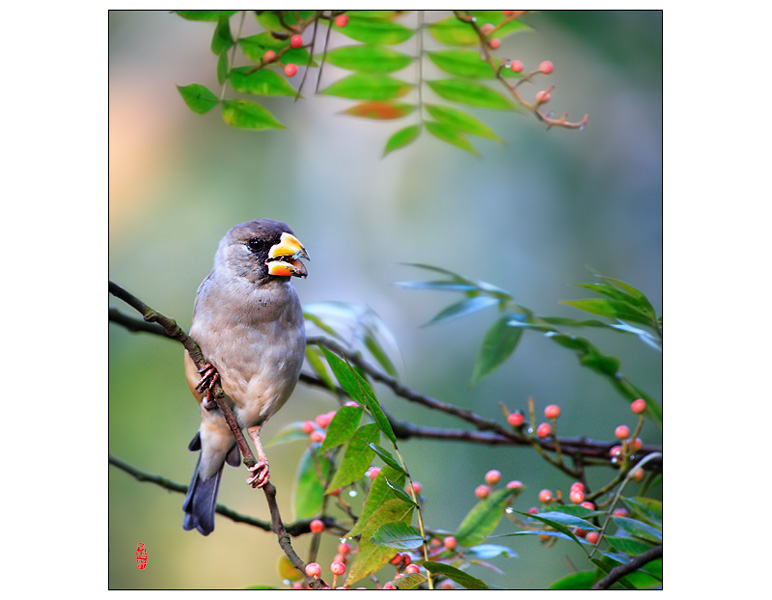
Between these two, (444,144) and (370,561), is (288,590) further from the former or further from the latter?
(444,144)

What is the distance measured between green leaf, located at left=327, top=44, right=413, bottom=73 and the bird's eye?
578 mm

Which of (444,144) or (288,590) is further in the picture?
(444,144)

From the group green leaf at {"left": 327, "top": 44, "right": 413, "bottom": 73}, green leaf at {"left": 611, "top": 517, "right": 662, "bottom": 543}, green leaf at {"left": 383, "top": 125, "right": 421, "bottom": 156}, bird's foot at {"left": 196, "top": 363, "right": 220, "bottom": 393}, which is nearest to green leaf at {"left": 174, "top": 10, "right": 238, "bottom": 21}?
green leaf at {"left": 327, "top": 44, "right": 413, "bottom": 73}

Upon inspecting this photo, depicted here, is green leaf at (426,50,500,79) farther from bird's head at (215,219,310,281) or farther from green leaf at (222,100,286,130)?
bird's head at (215,219,310,281)

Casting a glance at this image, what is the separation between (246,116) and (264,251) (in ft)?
1.44

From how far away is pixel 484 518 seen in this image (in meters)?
1.93

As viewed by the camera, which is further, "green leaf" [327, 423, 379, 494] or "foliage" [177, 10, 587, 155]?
"foliage" [177, 10, 587, 155]

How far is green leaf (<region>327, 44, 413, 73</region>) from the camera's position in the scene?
2.03 meters

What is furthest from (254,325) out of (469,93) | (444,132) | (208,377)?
(469,93)

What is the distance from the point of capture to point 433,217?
2453 mm

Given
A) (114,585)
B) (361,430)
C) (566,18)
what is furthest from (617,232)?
(114,585)

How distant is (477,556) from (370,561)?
0.40 m

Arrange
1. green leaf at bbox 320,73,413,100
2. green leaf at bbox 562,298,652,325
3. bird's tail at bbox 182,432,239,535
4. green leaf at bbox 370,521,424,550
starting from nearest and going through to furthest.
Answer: green leaf at bbox 370,521,424,550 < green leaf at bbox 562,298,652,325 < bird's tail at bbox 182,432,239,535 < green leaf at bbox 320,73,413,100

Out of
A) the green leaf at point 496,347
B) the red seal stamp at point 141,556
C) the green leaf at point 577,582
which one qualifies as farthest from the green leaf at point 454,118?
the red seal stamp at point 141,556
